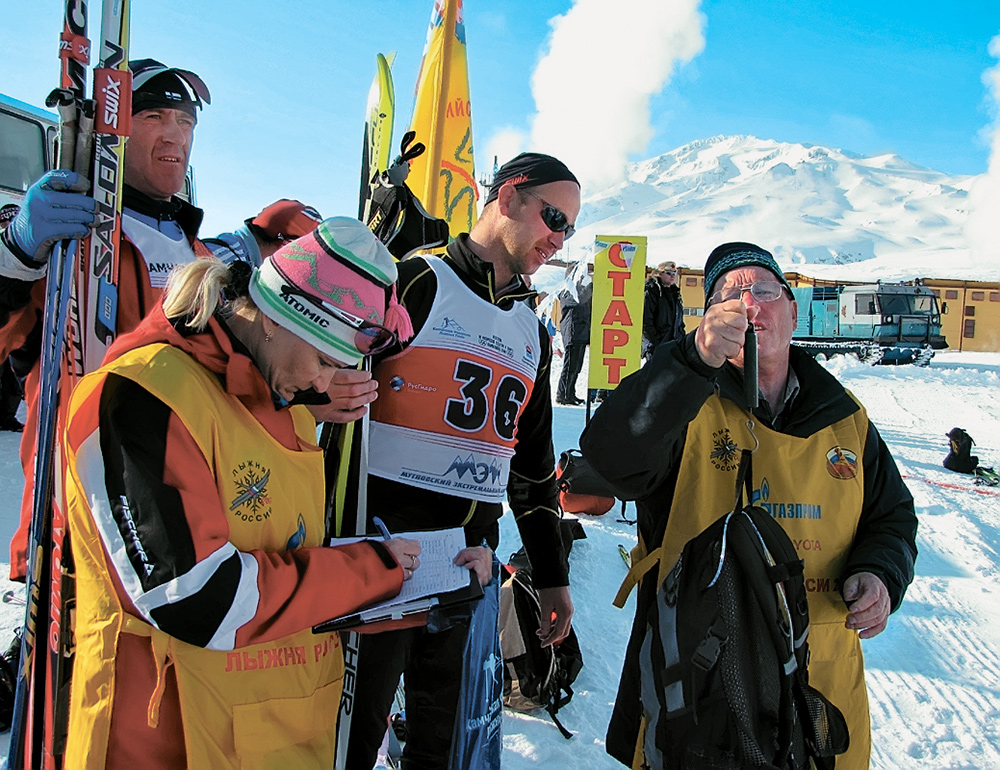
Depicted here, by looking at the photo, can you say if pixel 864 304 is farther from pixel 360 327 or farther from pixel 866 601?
pixel 360 327

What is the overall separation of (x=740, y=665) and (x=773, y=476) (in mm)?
505

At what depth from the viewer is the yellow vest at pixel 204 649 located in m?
1.13

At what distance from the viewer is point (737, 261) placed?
73.9 inches

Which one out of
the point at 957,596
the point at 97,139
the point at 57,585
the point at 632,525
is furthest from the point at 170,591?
the point at 957,596

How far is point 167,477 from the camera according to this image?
1094 millimetres

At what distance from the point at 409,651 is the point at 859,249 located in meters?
180

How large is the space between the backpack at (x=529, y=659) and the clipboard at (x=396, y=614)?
1.29 m

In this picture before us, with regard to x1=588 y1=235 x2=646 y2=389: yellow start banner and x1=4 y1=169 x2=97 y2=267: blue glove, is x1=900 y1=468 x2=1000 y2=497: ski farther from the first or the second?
x1=4 y1=169 x2=97 y2=267: blue glove

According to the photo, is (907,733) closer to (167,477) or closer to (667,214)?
(167,477)

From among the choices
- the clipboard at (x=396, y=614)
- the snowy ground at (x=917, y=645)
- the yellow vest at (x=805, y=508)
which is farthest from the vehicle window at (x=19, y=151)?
the yellow vest at (x=805, y=508)

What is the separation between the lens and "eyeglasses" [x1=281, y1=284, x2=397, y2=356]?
130cm

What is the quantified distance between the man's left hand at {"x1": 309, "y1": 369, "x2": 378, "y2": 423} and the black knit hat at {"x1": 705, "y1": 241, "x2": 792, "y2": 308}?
0.95 m

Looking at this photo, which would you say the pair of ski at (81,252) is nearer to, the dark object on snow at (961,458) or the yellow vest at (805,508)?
the yellow vest at (805,508)

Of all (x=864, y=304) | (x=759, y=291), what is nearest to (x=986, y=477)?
(x=759, y=291)
